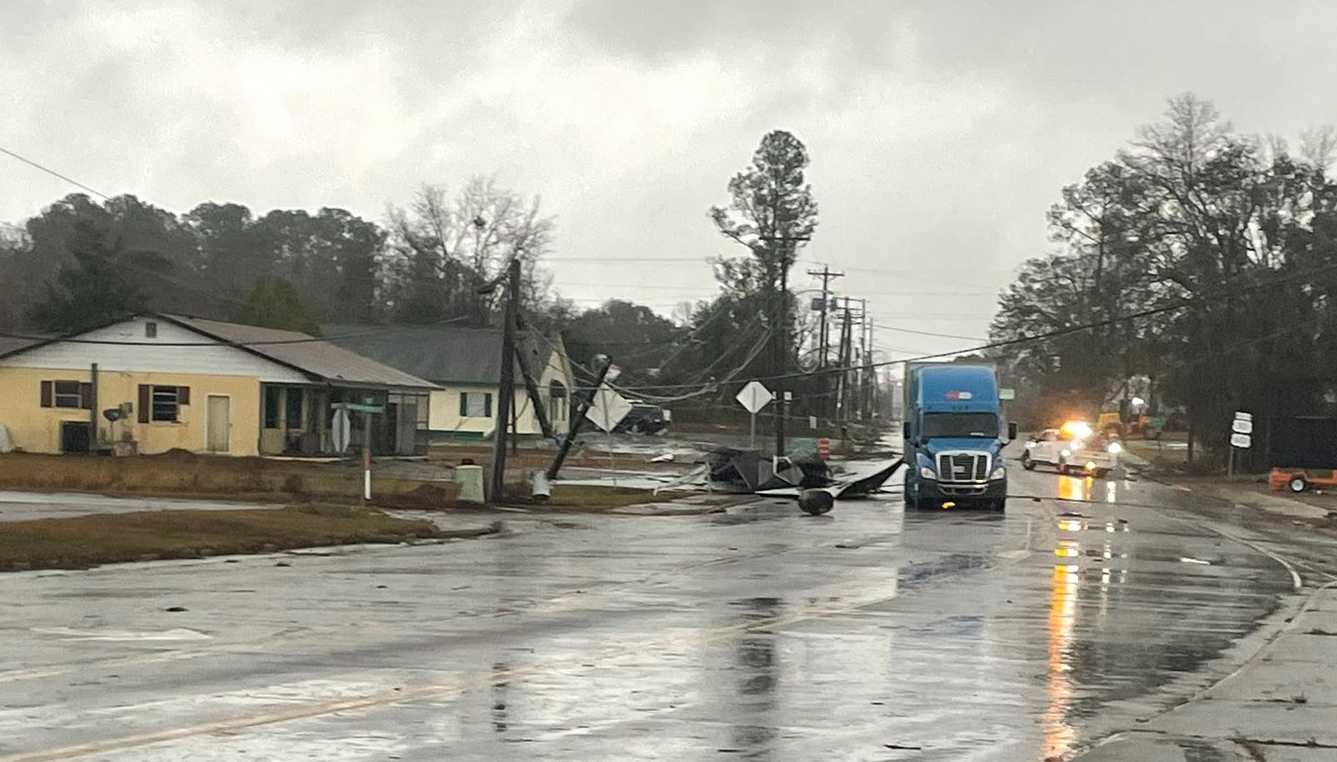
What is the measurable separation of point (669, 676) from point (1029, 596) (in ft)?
26.8

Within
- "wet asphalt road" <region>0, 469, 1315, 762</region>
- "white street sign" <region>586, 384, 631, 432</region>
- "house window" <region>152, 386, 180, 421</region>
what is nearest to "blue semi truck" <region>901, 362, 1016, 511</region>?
"white street sign" <region>586, 384, 631, 432</region>

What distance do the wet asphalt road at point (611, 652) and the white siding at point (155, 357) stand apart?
102 feet

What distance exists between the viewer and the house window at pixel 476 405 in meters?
80.5

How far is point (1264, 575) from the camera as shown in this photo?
23516 millimetres

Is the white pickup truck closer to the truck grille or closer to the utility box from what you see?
the truck grille

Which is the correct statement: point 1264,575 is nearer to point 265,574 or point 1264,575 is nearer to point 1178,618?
point 1178,618

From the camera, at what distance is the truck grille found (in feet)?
132

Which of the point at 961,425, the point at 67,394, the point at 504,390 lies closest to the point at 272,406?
the point at 67,394

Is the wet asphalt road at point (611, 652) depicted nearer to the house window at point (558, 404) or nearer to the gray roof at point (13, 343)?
the gray roof at point (13, 343)

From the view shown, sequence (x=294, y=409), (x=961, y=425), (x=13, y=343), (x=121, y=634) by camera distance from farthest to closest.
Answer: (x=294, y=409)
(x=13, y=343)
(x=961, y=425)
(x=121, y=634)

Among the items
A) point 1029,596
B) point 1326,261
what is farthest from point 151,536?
point 1326,261

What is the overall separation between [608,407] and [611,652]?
31.7 meters

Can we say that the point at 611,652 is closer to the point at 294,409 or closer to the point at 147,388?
the point at 147,388

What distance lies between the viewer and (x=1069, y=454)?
68438mm
